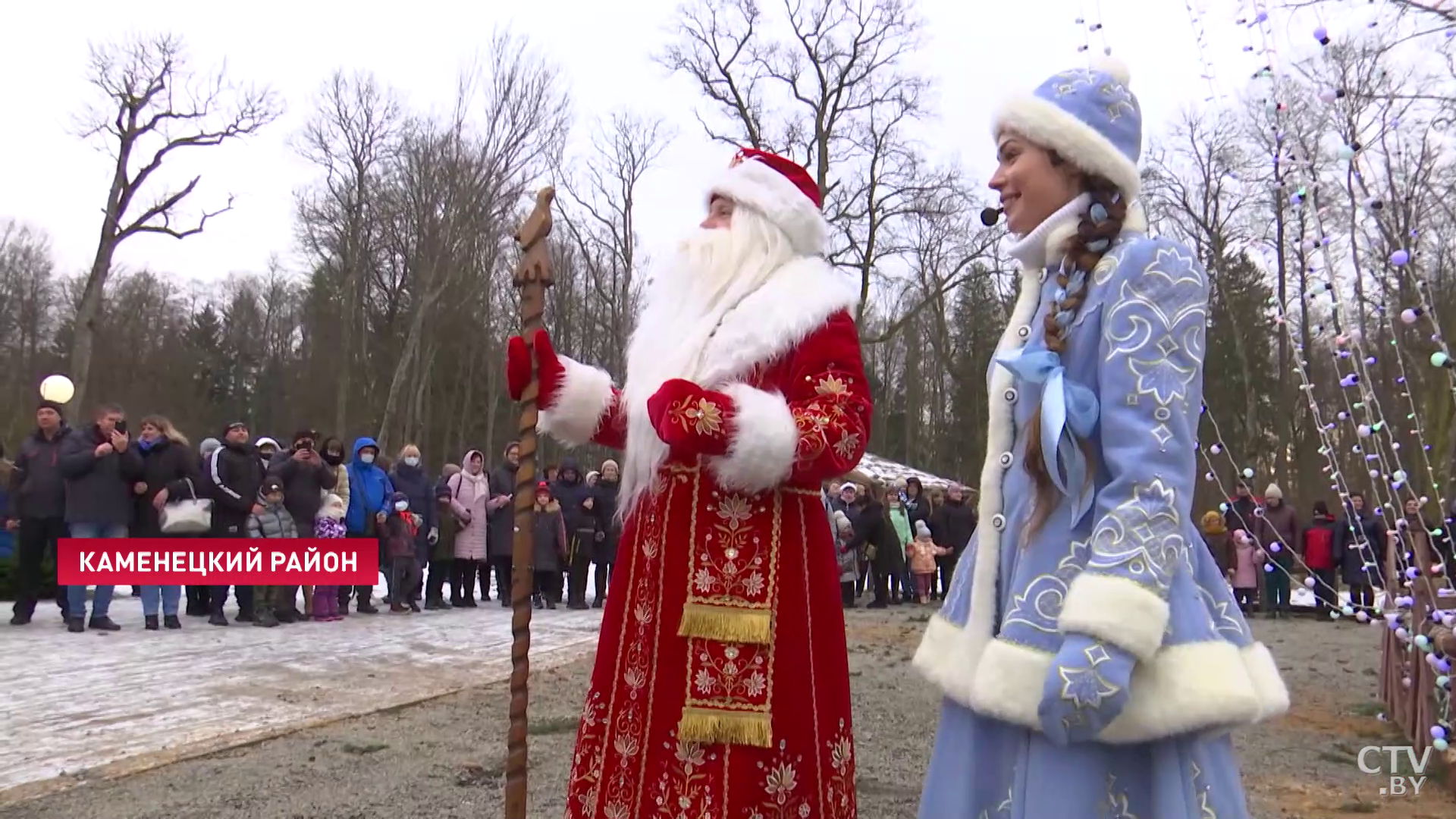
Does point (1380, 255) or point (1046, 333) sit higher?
point (1380, 255)

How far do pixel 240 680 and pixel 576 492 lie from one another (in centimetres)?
620

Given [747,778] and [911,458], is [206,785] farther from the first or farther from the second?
[911,458]

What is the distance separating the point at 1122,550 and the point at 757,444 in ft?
3.06

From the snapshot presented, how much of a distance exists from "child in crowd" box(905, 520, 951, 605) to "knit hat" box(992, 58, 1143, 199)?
14.0m

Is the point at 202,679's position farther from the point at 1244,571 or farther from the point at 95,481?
the point at 1244,571

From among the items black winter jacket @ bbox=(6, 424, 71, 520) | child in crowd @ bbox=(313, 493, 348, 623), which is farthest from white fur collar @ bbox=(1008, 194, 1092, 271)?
child in crowd @ bbox=(313, 493, 348, 623)

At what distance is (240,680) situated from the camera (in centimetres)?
679

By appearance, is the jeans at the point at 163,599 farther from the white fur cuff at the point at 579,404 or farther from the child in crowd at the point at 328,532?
the white fur cuff at the point at 579,404

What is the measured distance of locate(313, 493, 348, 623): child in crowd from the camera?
992 cm

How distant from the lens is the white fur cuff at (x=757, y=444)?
2533 millimetres

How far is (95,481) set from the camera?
859 cm

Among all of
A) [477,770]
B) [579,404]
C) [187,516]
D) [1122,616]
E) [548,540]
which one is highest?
[579,404]

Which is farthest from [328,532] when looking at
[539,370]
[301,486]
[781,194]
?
[781,194]

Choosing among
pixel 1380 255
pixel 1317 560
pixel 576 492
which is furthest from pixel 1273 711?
pixel 1317 560
